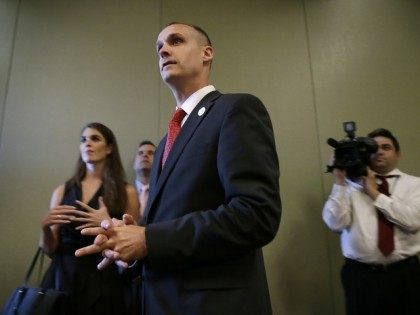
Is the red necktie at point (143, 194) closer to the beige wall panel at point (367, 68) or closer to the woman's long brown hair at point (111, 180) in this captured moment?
the woman's long brown hair at point (111, 180)

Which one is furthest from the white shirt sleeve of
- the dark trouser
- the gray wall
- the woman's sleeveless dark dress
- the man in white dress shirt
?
the woman's sleeveless dark dress

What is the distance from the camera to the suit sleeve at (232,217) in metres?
0.74

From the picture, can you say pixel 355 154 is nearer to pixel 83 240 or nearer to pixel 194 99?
pixel 194 99

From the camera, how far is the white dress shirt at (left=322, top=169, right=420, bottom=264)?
1940 millimetres

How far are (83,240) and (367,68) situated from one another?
2.73m

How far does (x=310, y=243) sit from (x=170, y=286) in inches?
A: 83.8

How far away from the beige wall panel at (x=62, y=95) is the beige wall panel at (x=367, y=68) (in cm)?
146

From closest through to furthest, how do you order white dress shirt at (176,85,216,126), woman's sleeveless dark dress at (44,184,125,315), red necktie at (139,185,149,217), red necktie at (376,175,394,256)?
white dress shirt at (176,85,216,126), woman's sleeveless dark dress at (44,184,125,315), red necktie at (376,175,394,256), red necktie at (139,185,149,217)

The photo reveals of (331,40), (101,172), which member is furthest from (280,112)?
(101,172)

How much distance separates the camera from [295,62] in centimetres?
308

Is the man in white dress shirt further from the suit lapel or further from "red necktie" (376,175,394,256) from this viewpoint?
the suit lapel

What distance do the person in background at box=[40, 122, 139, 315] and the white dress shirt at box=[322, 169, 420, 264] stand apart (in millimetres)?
1256

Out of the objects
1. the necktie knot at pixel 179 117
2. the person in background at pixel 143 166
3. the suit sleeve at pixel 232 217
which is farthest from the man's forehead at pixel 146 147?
the suit sleeve at pixel 232 217

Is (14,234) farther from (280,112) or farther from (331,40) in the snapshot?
(331,40)
